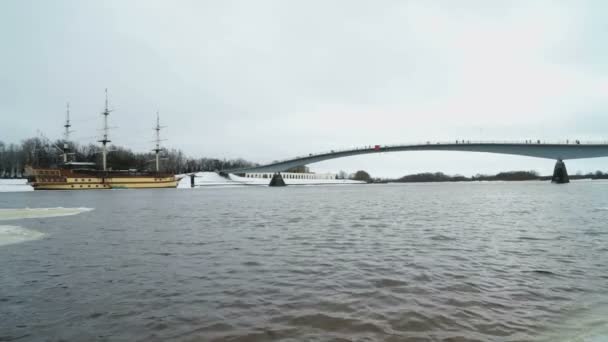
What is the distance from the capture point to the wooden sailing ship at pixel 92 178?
7838 cm

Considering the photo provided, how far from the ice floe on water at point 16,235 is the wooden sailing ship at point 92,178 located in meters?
77.6

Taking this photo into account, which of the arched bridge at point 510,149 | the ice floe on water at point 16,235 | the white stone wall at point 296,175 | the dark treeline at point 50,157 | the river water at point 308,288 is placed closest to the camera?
the river water at point 308,288

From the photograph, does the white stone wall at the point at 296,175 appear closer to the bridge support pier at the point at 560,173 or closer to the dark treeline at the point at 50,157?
the dark treeline at the point at 50,157

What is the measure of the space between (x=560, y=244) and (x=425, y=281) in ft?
21.2

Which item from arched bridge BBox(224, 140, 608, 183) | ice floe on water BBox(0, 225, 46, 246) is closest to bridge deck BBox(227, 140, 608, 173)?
arched bridge BBox(224, 140, 608, 183)

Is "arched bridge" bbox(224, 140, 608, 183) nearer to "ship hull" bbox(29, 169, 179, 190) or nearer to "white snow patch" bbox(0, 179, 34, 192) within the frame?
"ship hull" bbox(29, 169, 179, 190)

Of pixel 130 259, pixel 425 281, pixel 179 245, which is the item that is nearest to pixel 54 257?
pixel 130 259

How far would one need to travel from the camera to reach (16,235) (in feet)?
42.8

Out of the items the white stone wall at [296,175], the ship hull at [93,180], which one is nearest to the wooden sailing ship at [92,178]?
the ship hull at [93,180]

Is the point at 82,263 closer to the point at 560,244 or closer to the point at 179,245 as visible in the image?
the point at 179,245

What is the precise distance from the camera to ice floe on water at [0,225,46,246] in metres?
11.8

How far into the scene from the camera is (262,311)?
5.48 metres

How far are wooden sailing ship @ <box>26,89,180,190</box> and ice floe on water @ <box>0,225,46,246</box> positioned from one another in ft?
255

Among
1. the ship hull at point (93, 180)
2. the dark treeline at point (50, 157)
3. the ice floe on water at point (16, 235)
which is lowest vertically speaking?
the ice floe on water at point (16, 235)
